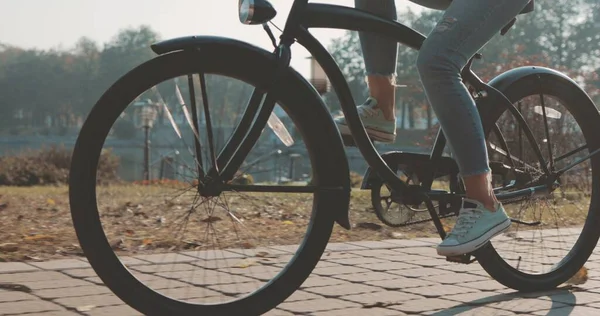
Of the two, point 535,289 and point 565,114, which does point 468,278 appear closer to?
point 535,289

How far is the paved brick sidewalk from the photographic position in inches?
135

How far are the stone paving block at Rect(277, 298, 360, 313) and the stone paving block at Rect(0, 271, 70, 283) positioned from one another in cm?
102

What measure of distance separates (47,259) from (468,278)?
6.54 feet

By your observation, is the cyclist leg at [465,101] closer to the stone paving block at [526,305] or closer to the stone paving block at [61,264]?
the stone paving block at [526,305]

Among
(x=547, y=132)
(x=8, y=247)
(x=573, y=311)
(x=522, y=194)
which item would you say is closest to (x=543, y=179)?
(x=522, y=194)

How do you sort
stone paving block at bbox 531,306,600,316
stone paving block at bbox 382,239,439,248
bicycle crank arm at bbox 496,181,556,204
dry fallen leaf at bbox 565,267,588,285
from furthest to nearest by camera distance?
stone paving block at bbox 382,239,439,248
dry fallen leaf at bbox 565,267,588,285
bicycle crank arm at bbox 496,181,556,204
stone paving block at bbox 531,306,600,316

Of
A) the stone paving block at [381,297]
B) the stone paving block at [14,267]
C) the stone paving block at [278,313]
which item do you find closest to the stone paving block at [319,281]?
the stone paving block at [381,297]

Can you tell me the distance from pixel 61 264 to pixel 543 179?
215 cm

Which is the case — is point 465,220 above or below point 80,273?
above

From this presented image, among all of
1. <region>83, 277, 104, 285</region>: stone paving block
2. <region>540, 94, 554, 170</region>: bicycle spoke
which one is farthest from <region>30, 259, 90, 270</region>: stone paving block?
<region>540, 94, 554, 170</region>: bicycle spoke

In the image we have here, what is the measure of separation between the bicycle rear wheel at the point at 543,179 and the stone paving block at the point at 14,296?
182 centimetres

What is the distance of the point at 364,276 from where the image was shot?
430 cm

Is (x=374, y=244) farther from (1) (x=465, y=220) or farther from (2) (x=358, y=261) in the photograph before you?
(1) (x=465, y=220)

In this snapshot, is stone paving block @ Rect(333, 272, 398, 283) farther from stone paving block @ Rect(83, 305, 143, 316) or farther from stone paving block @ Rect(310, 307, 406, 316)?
stone paving block @ Rect(83, 305, 143, 316)
